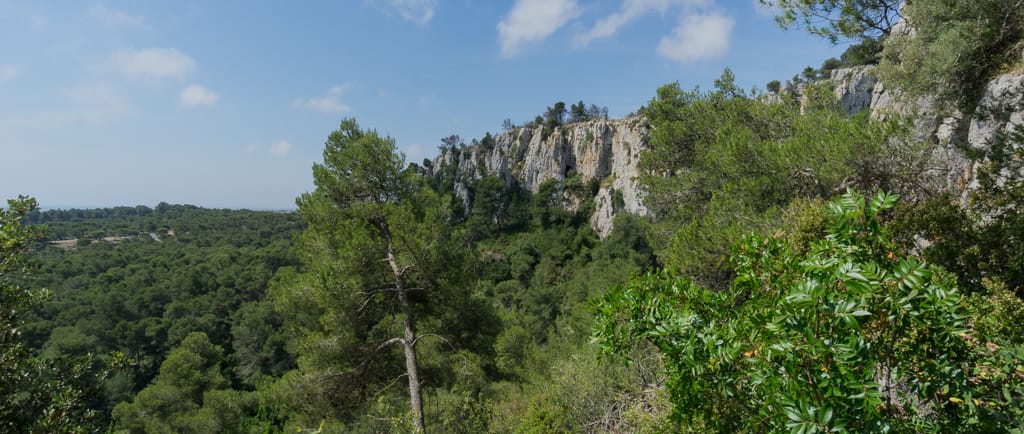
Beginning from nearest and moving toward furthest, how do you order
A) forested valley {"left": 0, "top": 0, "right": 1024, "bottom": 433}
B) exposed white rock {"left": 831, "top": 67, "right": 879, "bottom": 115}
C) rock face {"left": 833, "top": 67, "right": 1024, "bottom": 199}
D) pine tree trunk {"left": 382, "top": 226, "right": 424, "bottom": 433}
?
forested valley {"left": 0, "top": 0, "right": 1024, "bottom": 433}
rock face {"left": 833, "top": 67, "right": 1024, "bottom": 199}
pine tree trunk {"left": 382, "top": 226, "right": 424, "bottom": 433}
exposed white rock {"left": 831, "top": 67, "right": 879, "bottom": 115}

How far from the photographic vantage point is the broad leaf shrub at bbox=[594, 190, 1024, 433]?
5.05 ft

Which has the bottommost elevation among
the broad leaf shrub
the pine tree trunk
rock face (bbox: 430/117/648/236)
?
the pine tree trunk

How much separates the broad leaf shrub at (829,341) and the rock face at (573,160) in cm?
4058

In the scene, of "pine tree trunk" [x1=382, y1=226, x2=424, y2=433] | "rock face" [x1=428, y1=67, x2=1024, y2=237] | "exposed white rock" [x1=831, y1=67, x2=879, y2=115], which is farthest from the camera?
"exposed white rock" [x1=831, y1=67, x2=879, y2=115]

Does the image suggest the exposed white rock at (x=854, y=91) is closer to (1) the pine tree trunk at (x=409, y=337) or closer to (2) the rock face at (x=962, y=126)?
(2) the rock face at (x=962, y=126)

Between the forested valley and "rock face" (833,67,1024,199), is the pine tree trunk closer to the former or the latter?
the forested valley

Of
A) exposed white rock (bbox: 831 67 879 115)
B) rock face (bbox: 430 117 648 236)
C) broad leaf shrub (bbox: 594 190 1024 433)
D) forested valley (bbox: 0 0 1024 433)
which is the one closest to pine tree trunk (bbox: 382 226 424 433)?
forested valley (bbox: 0 0 1024 433)

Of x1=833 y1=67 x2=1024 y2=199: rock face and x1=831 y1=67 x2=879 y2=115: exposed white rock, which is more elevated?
x1=831 y1=67 x2=879 y2=115: exposed white rock

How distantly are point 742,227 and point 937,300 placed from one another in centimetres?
609

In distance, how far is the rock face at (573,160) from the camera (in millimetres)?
49906

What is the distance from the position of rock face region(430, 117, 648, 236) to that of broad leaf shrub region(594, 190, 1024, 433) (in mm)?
40582

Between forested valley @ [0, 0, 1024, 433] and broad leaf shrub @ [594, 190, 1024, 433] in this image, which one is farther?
forested valley @ [0, 0, 1024, 433]

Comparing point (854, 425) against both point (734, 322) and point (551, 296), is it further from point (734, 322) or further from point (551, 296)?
point (551, 296)

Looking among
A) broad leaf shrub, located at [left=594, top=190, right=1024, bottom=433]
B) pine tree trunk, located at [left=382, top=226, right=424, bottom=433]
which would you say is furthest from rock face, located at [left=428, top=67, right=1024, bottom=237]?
broad leaf shrub, located at [left=594, top=190, right=1024, bottom=433]
